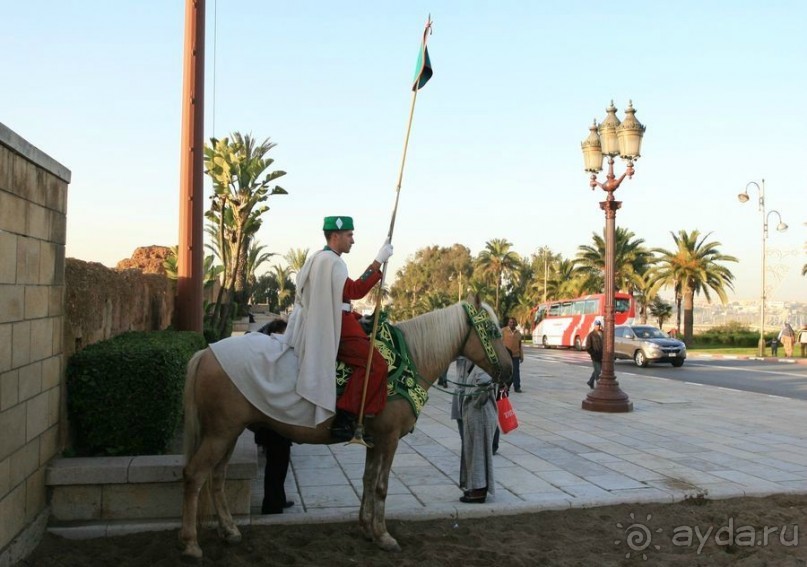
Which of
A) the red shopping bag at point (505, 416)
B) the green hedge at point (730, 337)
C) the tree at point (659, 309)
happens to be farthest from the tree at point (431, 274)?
the red shopping bag at point (505, 416)

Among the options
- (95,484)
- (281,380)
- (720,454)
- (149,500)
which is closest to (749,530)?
(720,454)

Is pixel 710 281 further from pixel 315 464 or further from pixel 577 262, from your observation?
pixel 315 464

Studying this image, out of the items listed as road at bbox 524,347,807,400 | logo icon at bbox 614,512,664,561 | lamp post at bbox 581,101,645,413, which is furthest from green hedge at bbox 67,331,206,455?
road at bbox 524,347,807,400

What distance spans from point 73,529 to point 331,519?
1879 millimetres

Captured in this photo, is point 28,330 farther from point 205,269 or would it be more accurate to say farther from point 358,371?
point 205,269

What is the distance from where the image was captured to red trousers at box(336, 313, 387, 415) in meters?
4.75

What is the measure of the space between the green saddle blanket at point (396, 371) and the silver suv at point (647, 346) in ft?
65.5

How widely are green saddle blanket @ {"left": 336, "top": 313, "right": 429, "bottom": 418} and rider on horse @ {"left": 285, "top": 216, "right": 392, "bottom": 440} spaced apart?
69mm

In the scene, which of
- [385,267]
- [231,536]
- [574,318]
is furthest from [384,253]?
[574,318]

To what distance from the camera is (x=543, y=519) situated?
5648mm

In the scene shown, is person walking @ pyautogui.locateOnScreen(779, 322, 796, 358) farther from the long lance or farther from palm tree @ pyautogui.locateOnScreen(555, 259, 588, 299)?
the long lance

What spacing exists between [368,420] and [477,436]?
5.31 feet

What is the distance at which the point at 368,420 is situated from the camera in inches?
192

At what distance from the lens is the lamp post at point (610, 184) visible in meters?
12.0
